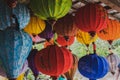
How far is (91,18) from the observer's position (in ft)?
5.86

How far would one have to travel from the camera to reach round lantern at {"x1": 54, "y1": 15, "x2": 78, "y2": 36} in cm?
196

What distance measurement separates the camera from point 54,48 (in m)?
1.79

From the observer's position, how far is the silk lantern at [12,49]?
144 cm

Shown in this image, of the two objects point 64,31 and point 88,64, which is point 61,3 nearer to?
point 64,31

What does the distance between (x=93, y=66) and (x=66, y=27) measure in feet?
1.05

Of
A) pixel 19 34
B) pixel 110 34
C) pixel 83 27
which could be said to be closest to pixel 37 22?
pixel 83 27

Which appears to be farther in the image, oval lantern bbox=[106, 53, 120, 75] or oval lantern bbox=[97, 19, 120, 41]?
oval lantern bbox=[106, 53, 120, 75]

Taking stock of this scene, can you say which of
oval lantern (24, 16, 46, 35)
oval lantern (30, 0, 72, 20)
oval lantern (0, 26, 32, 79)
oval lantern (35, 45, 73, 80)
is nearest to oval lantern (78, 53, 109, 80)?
oval lantern (35, 45, 73, 80)

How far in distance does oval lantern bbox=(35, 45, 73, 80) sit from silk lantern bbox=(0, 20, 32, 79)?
0.84 ft

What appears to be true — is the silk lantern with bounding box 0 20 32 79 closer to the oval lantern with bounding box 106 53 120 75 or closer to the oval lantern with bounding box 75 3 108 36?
the oval lantern with bounding box 75 3 108 36

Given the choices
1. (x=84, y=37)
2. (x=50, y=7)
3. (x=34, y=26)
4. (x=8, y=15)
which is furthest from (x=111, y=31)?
(x=8, y=15)

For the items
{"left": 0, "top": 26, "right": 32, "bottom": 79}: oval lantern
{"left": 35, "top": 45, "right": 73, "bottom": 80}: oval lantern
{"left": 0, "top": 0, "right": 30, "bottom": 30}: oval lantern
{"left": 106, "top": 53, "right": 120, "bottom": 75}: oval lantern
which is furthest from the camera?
{"left": 106, "top": 53, "right": 120, "bottom": 75}: oval lantern

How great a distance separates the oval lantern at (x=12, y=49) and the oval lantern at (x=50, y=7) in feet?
0.68

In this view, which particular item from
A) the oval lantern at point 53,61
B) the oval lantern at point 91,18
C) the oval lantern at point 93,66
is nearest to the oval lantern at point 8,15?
the oval lantern at point 53,61
